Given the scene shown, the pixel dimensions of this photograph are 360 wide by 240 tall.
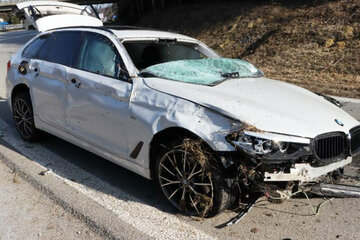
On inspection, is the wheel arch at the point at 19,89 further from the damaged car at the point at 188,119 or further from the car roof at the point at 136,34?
the car roof at the point at 136,34

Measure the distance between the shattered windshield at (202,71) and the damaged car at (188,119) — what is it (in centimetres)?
1

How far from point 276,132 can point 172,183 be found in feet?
3.68

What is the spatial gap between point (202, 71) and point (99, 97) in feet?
3.77

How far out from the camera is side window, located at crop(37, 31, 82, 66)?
4629mm

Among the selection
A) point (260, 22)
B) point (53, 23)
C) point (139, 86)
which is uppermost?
point (53, 23)

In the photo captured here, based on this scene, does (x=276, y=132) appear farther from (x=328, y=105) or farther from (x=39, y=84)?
(x=39, y=84)

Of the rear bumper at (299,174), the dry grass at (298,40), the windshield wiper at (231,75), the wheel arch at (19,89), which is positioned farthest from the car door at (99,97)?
the dry grass at (298,40)

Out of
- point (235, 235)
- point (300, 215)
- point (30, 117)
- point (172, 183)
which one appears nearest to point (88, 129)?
point (172, 183)

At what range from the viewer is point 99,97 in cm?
399

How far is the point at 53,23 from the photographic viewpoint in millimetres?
5961

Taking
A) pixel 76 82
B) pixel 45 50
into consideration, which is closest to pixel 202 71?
pixel 76 82

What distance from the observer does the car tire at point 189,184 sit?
10.5 feet

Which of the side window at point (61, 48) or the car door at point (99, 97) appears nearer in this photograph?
the car door at point (99, 97)

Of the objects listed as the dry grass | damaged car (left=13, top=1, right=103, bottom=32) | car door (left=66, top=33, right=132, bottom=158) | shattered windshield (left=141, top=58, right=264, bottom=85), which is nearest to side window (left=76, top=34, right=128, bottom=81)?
car door (left=66, top=33, right=132, bottom=158)
